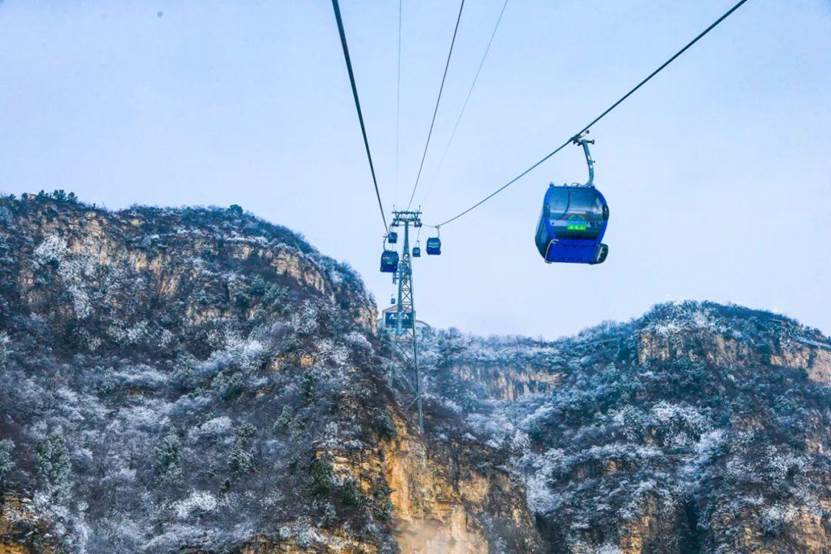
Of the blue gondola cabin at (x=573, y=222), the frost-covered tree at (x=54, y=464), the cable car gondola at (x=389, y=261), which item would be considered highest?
the cable car gondola at (x=389, y=261)

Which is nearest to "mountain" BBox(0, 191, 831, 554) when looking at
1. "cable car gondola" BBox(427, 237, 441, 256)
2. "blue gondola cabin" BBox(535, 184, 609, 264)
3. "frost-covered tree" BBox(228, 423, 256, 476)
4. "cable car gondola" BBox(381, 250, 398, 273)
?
"frost-covered tree" BBox(228, 423, 256, 476)

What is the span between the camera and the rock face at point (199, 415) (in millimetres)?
30484

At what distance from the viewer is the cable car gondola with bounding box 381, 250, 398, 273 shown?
39.4 m

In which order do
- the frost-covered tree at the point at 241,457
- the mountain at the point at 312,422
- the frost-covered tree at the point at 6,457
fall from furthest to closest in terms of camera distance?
the frost-covered tree at the point at 241,457 < the mountain at the point at 312,422 < the frost-covered tree at the point at 6,457

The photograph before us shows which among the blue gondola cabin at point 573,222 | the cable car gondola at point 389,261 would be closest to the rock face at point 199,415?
the cable car gondola at point 389,261

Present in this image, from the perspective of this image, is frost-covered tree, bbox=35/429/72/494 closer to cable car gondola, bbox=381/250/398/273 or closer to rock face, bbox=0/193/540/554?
rock face, bbox=0/193/540/554

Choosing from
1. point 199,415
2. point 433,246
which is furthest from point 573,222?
point 199,415

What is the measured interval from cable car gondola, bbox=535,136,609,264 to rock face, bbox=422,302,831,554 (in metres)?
33.3

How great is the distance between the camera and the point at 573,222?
1733 centimetres

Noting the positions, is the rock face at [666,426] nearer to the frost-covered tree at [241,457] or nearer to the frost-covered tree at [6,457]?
the frost-covered tree at [241,457]

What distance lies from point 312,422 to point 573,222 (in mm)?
23604

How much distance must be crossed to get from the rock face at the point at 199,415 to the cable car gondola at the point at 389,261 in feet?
22.0

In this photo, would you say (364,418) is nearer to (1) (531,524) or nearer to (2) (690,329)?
(1) (531,524)

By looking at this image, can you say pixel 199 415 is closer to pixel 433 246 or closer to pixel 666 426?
pixel 433 246
